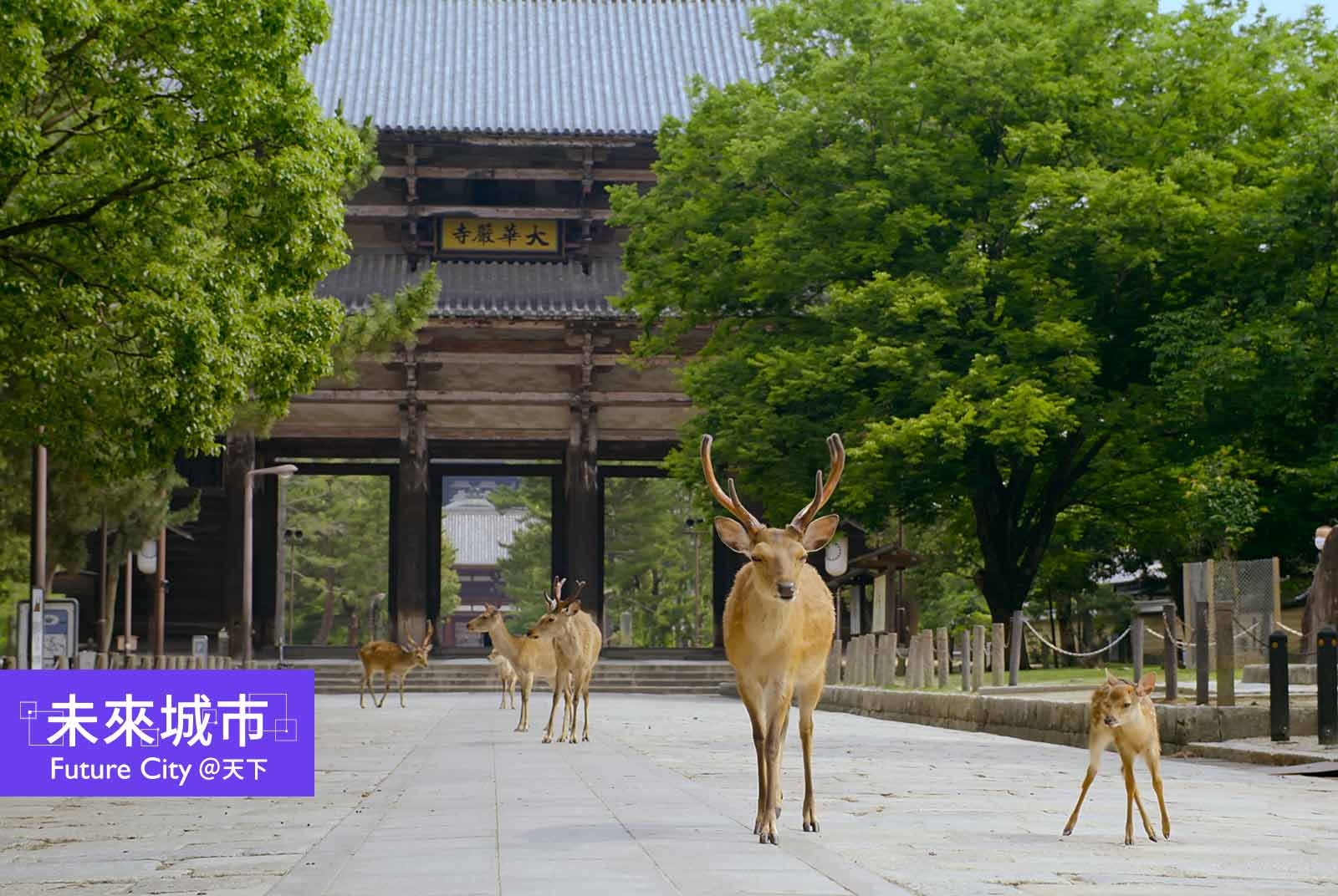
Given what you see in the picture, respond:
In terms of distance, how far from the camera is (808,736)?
833 cm

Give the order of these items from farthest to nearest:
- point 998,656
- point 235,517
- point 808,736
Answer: point 235,517 → point 998,656 → point 808,736

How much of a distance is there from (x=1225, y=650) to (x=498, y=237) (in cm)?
2492

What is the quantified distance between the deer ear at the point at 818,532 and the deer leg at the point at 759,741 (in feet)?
2.34

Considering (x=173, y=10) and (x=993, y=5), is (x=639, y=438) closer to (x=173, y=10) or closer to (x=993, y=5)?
(x=993, y=5)

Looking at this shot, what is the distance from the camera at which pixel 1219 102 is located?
26.9m

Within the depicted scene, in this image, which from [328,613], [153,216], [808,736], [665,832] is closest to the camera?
[665,832]

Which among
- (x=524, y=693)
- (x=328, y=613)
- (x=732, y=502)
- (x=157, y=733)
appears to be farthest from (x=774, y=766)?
(x=328, y=613)

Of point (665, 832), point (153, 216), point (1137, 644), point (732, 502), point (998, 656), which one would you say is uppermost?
point (153, 216)

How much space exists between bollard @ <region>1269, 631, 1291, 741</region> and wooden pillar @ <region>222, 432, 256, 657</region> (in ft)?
83.6

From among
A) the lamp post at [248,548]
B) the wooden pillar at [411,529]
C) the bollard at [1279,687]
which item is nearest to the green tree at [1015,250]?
the wooden pillar at [411,529]

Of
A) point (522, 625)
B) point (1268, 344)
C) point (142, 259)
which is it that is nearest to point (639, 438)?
point (1268, 344)

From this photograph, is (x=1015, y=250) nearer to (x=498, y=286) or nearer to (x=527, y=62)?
(x=498, y=286)

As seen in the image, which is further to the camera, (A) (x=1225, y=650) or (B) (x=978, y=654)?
(B) (x=978, y=654)

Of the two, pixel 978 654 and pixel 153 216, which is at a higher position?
pixel 153 216
